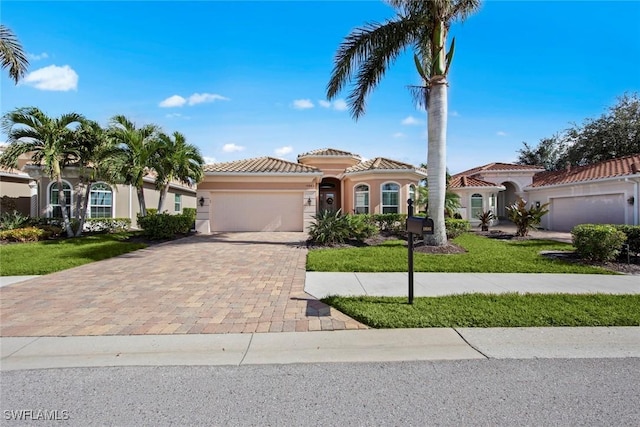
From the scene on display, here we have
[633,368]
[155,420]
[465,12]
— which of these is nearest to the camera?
[155,420]

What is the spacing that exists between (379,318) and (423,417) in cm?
203

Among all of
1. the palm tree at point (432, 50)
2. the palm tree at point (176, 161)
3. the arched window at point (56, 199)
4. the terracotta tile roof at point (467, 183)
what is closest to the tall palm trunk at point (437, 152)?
the palm tree at point (432, 50)

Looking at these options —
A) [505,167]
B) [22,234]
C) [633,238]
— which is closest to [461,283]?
[633,238]

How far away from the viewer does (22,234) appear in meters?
12.8

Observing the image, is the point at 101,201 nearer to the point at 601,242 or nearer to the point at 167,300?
the point at 167,300

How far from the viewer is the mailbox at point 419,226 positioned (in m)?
4.74

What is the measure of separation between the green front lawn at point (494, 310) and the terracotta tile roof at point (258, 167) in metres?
12.6

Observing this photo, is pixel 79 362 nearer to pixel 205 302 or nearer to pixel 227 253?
pixel 205 302

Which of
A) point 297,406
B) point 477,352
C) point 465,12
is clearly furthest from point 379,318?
point 465,12

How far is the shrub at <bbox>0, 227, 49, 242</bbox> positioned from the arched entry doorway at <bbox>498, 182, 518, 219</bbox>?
3018cm

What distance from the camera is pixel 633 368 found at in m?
3.24

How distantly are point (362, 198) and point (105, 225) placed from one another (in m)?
14.5

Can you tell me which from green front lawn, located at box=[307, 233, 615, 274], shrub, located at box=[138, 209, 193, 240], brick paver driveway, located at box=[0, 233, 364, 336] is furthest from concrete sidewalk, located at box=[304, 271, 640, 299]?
shrub, located at box=[138, 209, 193, 240]

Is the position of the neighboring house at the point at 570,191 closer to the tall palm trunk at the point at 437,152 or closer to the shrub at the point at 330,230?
the tall palm trunk at the point at 437,152
